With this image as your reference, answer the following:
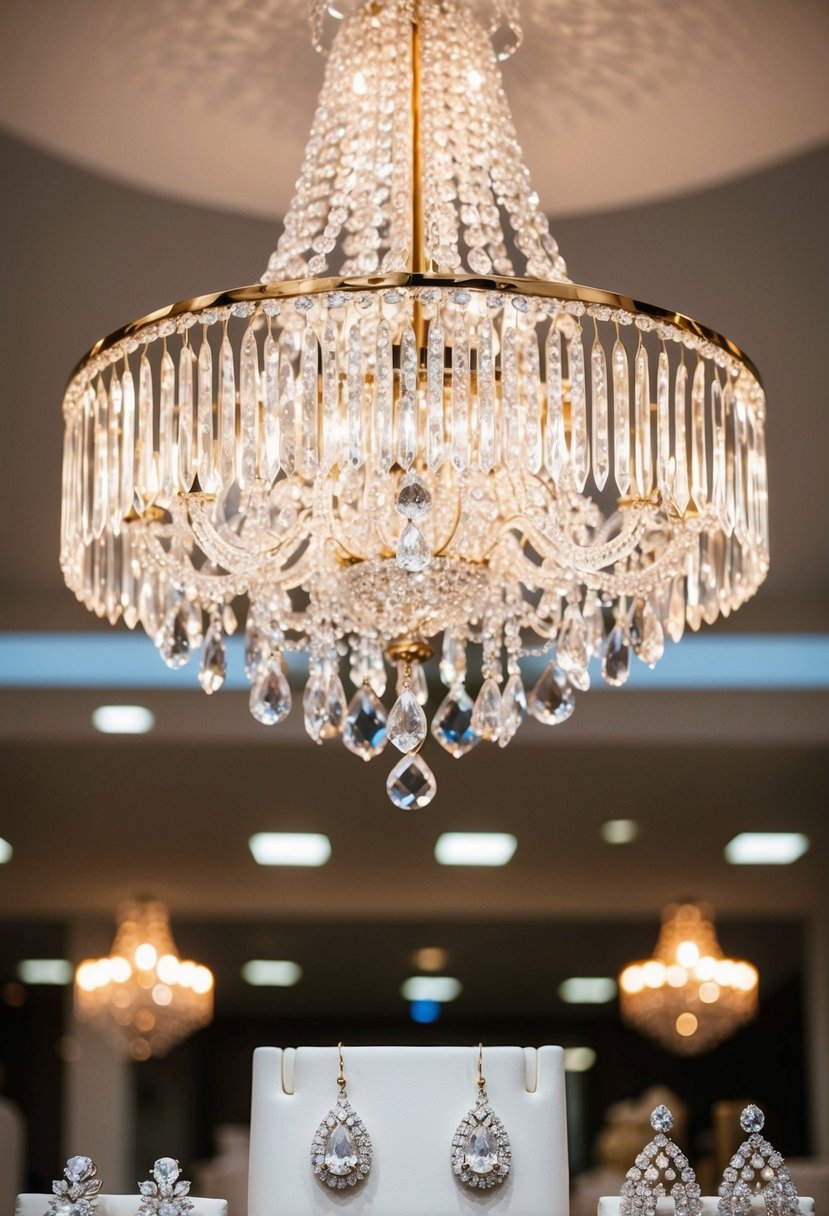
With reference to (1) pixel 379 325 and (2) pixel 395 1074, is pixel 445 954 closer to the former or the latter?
(2) pixel 395 1074

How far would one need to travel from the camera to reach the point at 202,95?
8.22ft

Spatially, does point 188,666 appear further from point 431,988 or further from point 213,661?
point 213,661

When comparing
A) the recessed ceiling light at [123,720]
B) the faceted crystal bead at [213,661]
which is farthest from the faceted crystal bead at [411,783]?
the recessed ceiling light at [123,720]

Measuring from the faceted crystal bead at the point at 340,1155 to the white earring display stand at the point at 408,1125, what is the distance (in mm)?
36

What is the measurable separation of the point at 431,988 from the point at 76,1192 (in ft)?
6.58

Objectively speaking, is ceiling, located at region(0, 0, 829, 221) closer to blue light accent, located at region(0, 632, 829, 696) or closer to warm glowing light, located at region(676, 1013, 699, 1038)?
blue light accent, located at region(0, 632, 829, 696)

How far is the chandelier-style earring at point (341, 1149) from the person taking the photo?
1.99 metres

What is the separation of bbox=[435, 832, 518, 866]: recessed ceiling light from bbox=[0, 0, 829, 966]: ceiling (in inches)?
1.0

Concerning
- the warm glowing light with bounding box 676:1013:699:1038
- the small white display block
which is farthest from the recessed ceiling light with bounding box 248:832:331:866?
the small white display block

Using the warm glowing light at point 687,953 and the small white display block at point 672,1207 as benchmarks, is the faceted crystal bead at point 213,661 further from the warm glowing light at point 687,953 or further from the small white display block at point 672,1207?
the warm glowing light at point 687,953

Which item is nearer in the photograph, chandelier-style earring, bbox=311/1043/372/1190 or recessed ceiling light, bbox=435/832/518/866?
chandelier-style earring, bbox=311/1043/372/1190

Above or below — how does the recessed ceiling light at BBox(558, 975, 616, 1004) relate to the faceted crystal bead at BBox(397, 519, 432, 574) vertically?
below

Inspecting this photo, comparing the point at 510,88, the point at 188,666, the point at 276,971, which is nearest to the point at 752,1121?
the point at 510,88

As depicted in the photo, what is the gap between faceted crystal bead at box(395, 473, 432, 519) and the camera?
1984 mm
